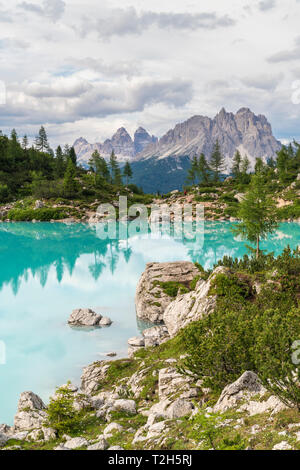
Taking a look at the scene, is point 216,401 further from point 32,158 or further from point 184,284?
point 32,158

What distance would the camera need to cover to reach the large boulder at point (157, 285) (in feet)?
85.5

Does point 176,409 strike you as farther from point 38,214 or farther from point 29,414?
point 38,214

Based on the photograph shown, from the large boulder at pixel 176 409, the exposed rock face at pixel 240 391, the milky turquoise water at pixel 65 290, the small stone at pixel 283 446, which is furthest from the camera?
the milky turquoise water at pixel 65 290

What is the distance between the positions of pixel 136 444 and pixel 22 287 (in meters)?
30.3

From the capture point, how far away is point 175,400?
10945mm

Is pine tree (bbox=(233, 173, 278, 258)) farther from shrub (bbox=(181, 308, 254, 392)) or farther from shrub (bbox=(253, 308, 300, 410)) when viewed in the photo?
shrub (bbox=(253, 308, 300, 410))

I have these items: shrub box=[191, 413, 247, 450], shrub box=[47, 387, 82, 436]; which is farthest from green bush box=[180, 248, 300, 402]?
shrub box=[47, 387, 82, 436]

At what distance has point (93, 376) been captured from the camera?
1761cm

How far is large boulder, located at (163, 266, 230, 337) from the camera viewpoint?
17.4 m

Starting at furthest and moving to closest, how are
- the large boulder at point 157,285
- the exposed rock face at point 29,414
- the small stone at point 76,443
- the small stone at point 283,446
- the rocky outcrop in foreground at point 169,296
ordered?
1. the large boulder at point 157,285
2. the rocky outcrop in foreground at point 169,296
3. the exposed rock face at point 29,414
4. the small stone at point 76,443
5. the small stone at point 283,446

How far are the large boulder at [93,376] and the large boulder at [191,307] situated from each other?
4.12 meters

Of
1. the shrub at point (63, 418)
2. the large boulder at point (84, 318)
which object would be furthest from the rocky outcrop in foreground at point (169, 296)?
the shrub at point (63, 418)

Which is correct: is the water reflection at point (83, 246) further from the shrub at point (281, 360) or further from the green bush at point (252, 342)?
the shrub at point (281, 360)

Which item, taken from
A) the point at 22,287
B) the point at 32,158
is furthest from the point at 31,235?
the point at 32,158
